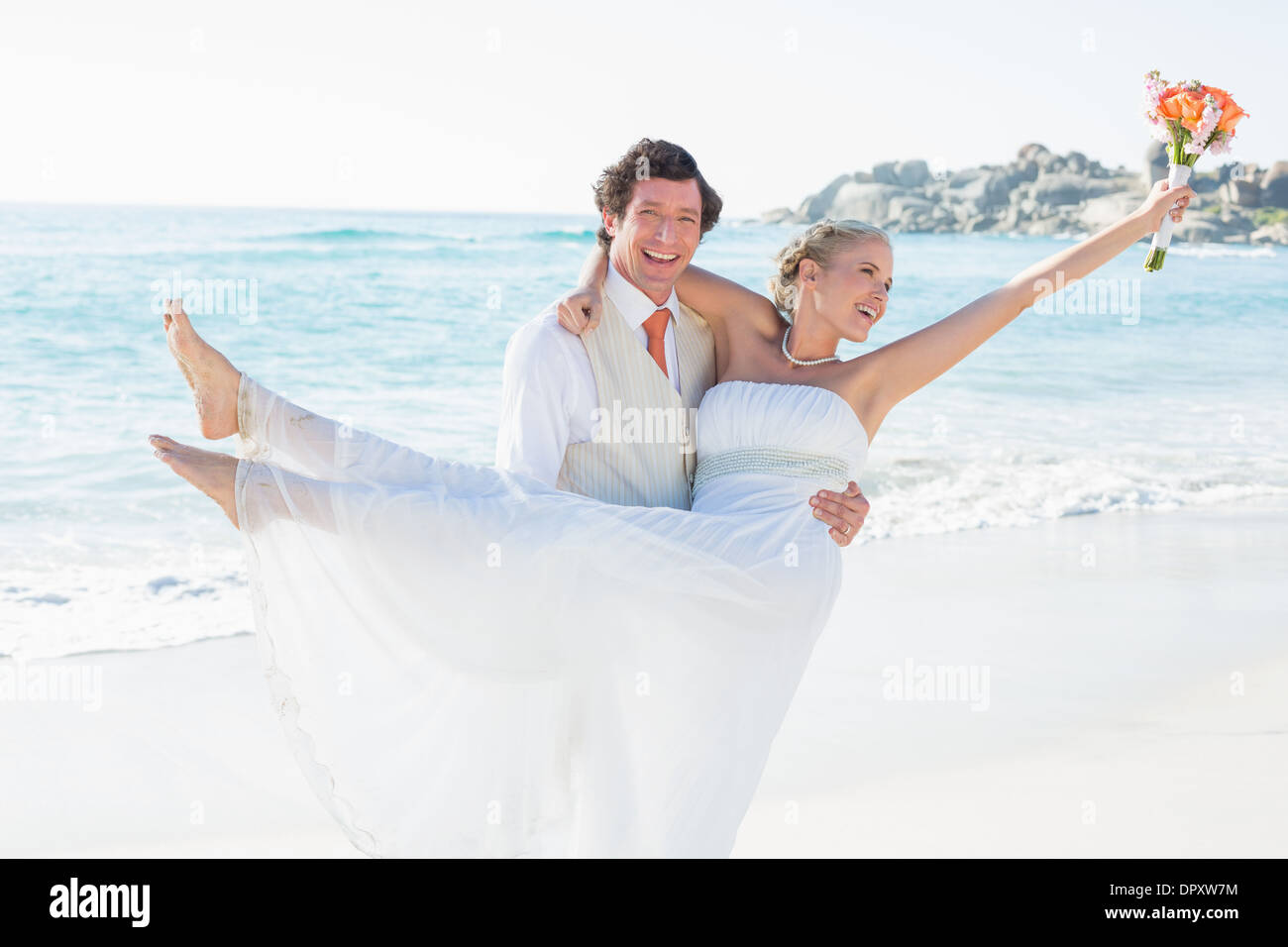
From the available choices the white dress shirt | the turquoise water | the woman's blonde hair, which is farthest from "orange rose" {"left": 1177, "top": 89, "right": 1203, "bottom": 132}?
the turquoise water

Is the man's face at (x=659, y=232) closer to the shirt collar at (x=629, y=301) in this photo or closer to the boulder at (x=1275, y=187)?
the shirt collar at (x=629, y=301)

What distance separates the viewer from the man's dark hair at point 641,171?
3564 mm

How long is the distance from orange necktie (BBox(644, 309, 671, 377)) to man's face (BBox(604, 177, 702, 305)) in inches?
2.5

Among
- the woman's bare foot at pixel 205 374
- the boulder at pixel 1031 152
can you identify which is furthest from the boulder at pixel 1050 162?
the woman's bare foot at pixel 205 374

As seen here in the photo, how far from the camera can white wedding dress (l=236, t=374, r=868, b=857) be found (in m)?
3.10

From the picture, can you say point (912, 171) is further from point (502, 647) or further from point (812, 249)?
point (502, 647)

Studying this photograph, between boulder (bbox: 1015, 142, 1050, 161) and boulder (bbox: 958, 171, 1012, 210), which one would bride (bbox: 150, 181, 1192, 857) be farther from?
boulder (bbox: 1015, 142, 1050, 161)

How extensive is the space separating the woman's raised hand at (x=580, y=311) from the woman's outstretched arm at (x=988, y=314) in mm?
929

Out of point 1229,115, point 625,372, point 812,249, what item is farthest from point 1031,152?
point 625,372

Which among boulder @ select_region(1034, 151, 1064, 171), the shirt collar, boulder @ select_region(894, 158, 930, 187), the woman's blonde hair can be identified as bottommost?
the shirt collar

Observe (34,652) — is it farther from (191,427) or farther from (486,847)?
(191,427)

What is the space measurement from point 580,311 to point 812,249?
1.01 meters

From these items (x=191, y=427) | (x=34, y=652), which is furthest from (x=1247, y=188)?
(x=34, y=652)
